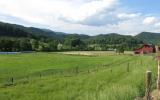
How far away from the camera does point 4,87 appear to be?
30922 millimetres

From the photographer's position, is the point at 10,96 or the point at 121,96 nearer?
the point at 121,96

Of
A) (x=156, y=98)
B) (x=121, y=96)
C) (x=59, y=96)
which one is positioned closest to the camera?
(x=156, y=98)

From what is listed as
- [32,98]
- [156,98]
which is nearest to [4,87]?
[32,98]

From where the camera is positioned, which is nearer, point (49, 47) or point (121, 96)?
point (121, 96)

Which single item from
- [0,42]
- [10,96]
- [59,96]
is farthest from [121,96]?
[0,42]

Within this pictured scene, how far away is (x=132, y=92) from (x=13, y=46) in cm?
17279

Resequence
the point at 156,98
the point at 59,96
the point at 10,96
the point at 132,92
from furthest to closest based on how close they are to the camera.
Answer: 1. the point at 10,96
2. the point at 59,96
3. the point at 132,92
4. the point at 156,98

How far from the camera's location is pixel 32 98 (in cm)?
2380

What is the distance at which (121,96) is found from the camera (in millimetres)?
17594

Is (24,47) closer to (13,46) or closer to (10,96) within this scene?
(13,46)

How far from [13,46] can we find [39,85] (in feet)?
524

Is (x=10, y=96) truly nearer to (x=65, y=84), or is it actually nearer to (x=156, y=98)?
(x=65, y=84)

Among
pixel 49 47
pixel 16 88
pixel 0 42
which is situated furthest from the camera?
pixel 49 47

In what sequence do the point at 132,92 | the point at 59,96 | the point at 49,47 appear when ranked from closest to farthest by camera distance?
1. the point at 132,92
2. the point at 59,96
3. the point at 49,47
